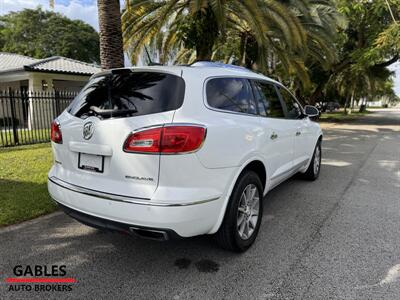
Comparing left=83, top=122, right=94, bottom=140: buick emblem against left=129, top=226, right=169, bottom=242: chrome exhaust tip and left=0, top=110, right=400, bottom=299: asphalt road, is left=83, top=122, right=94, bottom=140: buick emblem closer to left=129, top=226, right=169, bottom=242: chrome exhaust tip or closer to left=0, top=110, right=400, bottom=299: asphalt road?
left=129, top=226, right=169, bottom=242: chrome exhaust tip

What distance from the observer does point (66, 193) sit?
2.86m

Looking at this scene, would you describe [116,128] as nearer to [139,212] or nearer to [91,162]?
[91,162]

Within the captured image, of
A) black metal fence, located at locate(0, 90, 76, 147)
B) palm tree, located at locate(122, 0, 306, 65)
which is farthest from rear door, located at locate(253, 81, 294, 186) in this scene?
black metal fence, located at locate(0, 90, 76, 147)

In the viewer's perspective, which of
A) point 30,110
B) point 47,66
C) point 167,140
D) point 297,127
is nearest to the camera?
point 167,140

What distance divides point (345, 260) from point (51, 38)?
3999 centimetres

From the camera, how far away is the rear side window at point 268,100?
3.64 metres

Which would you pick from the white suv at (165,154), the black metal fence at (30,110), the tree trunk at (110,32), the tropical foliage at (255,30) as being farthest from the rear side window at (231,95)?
the black metal fence at (30,110)

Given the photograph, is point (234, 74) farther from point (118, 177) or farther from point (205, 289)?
point (205, 289)

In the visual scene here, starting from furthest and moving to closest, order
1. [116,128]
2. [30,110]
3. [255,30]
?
1. [30,110]
2. [255,30]
3. [116,128]

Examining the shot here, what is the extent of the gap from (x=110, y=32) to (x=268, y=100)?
4.29 metres

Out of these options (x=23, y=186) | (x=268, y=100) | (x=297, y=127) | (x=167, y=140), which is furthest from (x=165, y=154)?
(x=23, y=186)

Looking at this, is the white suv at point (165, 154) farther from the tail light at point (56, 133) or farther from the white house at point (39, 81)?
the white house at point (39, 81)

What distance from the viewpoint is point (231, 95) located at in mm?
3107

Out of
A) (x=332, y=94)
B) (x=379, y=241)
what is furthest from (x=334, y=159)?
(x=332, y=94)
